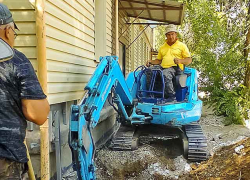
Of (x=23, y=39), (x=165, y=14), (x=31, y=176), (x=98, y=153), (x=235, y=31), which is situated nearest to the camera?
(x=31, y=176)

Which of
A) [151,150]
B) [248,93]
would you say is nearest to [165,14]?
[248,93]

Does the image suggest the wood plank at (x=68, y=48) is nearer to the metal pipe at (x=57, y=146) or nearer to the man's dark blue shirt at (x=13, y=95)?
the metal pipe at (x=57, y=146)

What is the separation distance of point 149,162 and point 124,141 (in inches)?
33.9

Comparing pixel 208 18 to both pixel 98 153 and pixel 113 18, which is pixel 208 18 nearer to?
pixel 113 18

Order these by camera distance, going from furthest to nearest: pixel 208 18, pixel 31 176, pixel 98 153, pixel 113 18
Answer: pixel 208 18, pixel 113 18, pixel 98 153, pixel 31 176

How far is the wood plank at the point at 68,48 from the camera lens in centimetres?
408

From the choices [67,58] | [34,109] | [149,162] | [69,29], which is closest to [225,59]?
[149,162]

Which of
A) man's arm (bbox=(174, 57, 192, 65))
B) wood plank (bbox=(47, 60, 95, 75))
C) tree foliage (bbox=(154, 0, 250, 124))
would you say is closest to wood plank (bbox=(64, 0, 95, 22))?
wood plank (bbox=(47, 60, 95, 75))

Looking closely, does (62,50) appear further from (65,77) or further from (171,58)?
(171,58)

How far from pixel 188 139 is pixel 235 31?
8.12 meters

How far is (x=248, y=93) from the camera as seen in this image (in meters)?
10.0

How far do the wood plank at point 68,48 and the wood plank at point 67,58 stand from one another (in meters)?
0.05

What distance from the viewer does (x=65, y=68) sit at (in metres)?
4.67

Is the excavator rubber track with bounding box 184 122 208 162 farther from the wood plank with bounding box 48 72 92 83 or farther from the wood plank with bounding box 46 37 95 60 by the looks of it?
the wood plank with bounding box 46 37 95 60
